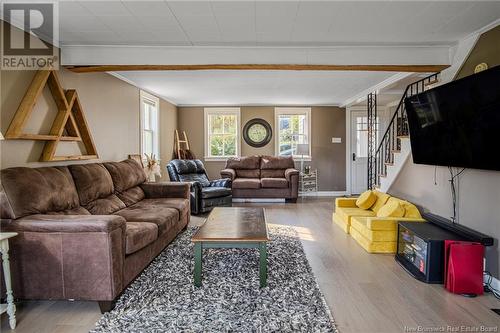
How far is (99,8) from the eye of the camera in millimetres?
2520

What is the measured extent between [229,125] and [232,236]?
5563 mm

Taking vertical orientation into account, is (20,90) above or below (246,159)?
above

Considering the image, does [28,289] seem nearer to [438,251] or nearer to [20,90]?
[20,90]

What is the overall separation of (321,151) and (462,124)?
17.0 feet

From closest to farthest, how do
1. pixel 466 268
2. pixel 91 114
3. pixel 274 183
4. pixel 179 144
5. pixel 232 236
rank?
pixel 466 268, pixel 232 236, pixel 91 114, pixel 274 183, pixel 179 144

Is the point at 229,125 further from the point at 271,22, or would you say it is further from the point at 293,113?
the point at 271,22

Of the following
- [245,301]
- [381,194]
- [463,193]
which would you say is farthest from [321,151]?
[245,301]

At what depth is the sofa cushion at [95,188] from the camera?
10.6 ft

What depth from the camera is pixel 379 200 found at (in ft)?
15.2

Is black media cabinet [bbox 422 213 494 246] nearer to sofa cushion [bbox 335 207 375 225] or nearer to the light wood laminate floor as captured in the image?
the light wood laminate floor

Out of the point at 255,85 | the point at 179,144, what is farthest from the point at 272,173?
the point at 255,85

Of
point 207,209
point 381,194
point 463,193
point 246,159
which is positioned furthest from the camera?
point 246,159

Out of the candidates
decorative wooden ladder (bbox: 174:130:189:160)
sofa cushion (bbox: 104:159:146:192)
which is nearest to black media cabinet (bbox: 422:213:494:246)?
sofa cushion (bbox: 104:159:146:192)

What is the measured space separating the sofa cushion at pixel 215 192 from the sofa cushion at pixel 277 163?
5.19ft
